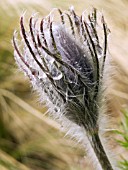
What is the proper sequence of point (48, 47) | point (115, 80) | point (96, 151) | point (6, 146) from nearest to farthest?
point (48, 47), point (96, 151), point (115, 80), point (6, 146)

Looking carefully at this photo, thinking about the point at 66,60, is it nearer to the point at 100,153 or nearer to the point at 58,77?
the point at 58,77

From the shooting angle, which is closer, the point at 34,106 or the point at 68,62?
the point at 68,62

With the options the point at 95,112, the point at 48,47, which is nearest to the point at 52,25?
the point at 48,47

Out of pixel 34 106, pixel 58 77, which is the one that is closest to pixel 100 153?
pixel 58 77

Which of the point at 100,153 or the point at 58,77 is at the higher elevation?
the point at 58,77

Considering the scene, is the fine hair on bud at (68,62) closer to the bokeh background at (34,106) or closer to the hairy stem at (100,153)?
the hairy stem at (100,153)

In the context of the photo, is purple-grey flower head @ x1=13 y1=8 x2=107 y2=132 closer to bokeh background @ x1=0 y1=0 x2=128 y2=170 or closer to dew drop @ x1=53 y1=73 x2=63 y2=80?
dew drop @ x1=53 y1=73 x2=63 y2=80

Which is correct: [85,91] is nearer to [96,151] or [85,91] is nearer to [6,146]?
[96,151]
